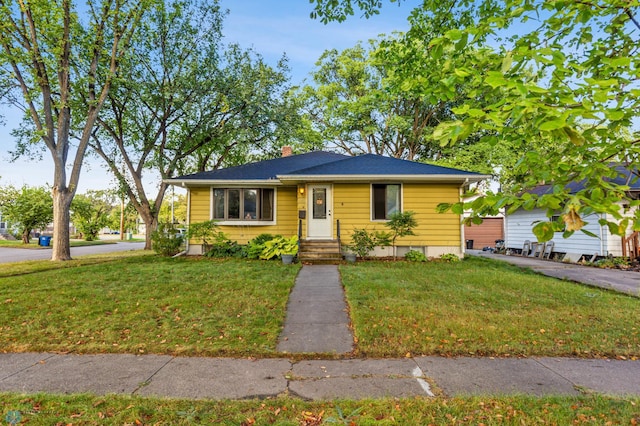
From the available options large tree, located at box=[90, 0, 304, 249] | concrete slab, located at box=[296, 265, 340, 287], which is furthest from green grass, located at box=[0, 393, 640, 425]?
large tree, located at box=[90, 0, 304, 249]

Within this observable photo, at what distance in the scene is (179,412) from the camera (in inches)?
102

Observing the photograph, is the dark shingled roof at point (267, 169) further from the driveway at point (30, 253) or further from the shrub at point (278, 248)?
the driveway at point (30, 253)

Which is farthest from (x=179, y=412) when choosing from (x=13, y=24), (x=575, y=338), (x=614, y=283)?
(x=13, y=24)

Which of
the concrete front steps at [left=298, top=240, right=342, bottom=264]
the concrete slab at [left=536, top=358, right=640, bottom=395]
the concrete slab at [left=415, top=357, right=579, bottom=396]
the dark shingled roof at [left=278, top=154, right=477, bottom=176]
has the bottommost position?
the concrete slab at [left=536, top=358, right=640, bottom=395]

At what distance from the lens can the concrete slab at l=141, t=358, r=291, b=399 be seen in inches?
116

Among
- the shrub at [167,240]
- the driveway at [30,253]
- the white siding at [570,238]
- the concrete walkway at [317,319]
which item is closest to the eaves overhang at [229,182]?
the shrub at [167,240]

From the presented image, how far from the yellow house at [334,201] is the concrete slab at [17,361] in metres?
7.72

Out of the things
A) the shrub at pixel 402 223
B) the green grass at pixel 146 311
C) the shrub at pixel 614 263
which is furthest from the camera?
the shrub at pixel 614 263

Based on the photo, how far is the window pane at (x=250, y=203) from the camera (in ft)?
40.1

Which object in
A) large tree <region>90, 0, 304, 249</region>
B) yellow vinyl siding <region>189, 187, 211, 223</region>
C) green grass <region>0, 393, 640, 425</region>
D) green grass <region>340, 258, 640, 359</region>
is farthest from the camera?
large tree <region>90, 0, 304, 249</region>

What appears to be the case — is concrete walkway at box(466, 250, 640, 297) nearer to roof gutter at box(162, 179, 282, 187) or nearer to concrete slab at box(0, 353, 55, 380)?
roof gutter at box(162, 179, 282, 187)

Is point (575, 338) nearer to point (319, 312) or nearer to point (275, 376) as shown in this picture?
point (319, 312)

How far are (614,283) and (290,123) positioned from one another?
14.6 meters

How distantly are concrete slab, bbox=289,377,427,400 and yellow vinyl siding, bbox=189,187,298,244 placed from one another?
30.3 feet
